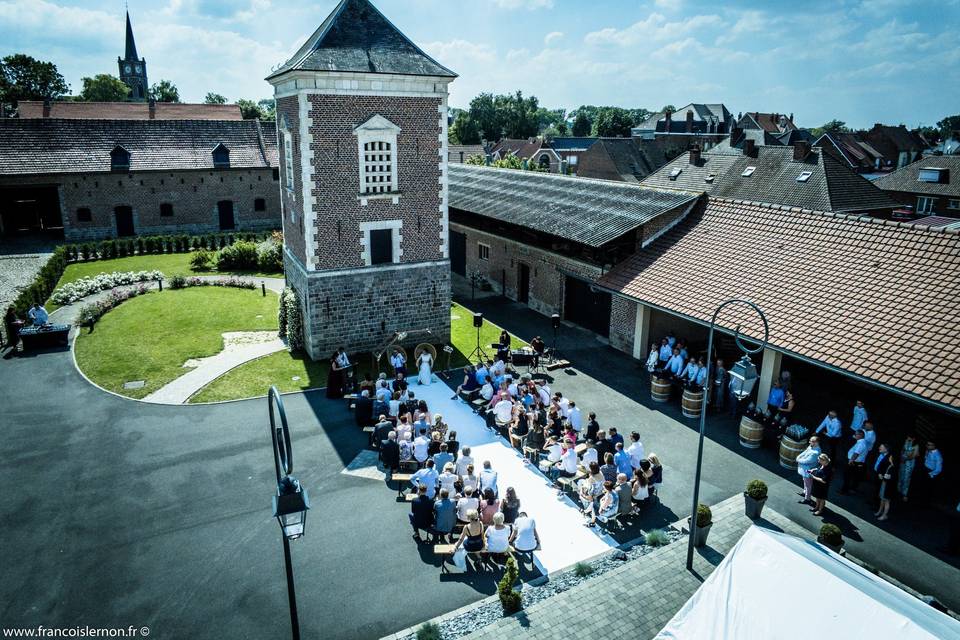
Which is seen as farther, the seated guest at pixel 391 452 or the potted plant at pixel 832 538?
the seated guest at pixel 391 452

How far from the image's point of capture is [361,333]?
21.8 m

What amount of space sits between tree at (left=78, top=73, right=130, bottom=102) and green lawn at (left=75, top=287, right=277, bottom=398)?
7432 cm

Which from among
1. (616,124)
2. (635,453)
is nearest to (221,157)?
(635,453)

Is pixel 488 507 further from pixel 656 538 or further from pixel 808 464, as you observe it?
pixel 808 464

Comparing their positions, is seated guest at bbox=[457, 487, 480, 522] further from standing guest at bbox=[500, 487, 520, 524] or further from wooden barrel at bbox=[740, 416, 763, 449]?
wooden barrel at bbox=[740, 416, 763, 449]

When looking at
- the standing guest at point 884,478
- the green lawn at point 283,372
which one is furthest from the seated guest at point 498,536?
the green lawn at point 283,372

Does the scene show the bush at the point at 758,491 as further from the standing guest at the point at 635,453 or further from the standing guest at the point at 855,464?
the standing guest at the point at 855,464

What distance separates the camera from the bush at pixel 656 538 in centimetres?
1211

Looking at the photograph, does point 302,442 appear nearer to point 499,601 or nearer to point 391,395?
point 391,395

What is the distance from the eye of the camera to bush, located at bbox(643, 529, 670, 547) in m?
12.1

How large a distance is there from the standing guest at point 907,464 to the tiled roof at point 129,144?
4291 centimetres

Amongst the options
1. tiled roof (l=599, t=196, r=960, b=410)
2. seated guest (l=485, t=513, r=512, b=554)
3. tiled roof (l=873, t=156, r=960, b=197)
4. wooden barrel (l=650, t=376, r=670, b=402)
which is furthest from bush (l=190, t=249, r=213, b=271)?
tiled roof (l=873, t=156, r=960, b=197)

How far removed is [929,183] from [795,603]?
5520 centimetres

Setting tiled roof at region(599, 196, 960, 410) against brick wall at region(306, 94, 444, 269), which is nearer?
tiled roof at region(599, 196, 960, 410)
